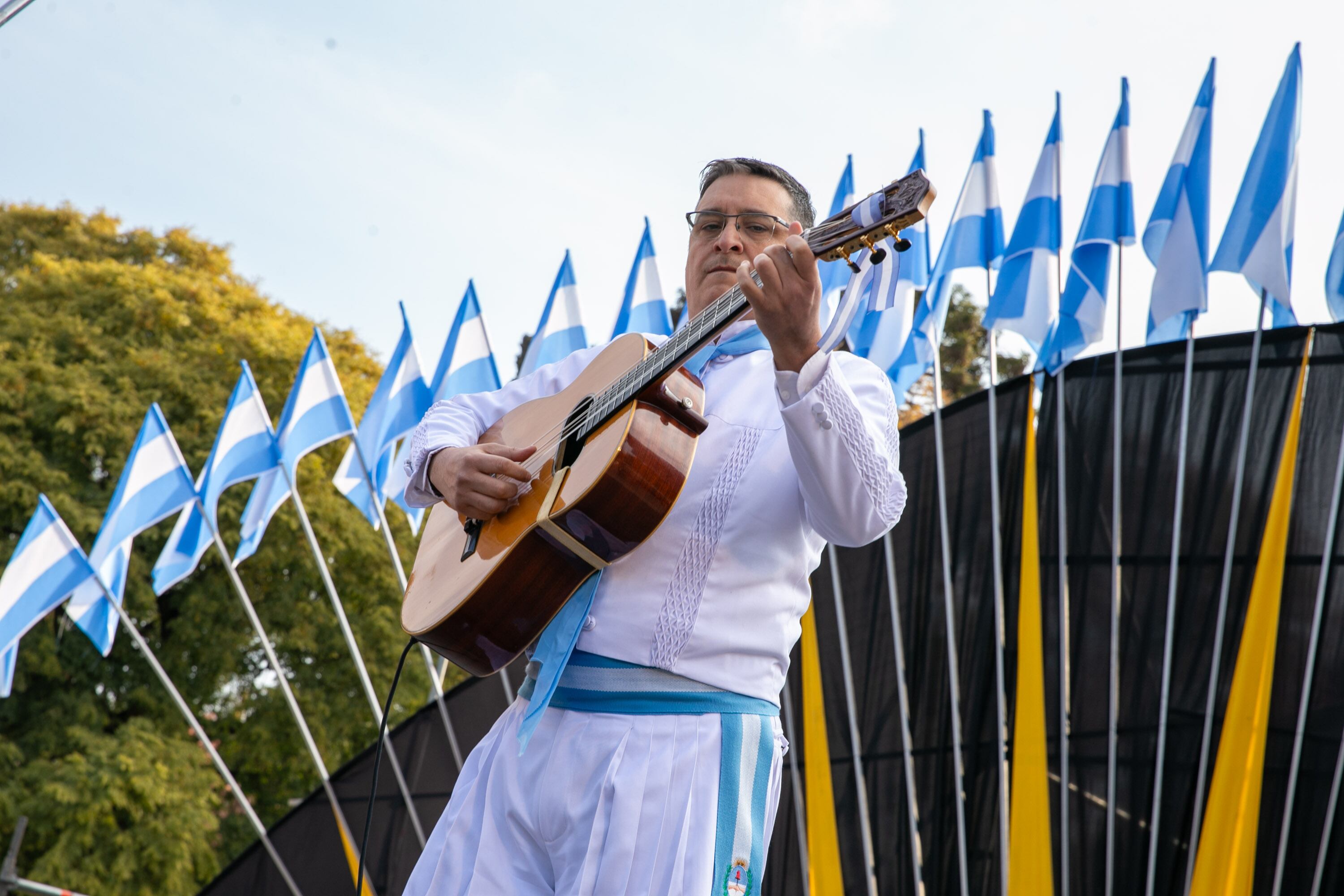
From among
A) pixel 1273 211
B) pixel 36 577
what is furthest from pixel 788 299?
pixel 36 577

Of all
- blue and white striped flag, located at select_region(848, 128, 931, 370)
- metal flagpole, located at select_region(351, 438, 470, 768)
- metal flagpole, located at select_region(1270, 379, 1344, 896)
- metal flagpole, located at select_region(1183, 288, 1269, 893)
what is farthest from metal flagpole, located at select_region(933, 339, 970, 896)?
metal flagpole, located at select_region(351, 438, 470, 768)

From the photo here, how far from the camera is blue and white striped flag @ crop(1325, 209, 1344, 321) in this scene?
5465mm

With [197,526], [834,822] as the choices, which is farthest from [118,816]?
[834,822]

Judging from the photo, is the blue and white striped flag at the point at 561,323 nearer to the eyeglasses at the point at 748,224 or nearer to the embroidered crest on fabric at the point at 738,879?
the eyeglasses at the point at 748,224

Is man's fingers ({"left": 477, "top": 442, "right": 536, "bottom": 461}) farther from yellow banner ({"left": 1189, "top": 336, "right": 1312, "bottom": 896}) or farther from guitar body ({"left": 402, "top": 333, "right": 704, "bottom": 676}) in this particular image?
yellow banner ({"left": 1189, "top": 336, "right": 1312, "bottom": 896})

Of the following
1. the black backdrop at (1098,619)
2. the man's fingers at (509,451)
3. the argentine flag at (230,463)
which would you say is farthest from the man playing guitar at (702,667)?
the argentine flag at (230,463)

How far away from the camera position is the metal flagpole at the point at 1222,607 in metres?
5.34

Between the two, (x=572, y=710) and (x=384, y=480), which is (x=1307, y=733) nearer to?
(x=572, y=710)

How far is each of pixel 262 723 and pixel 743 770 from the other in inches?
477

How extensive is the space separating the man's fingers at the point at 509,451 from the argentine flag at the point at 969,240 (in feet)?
15.4

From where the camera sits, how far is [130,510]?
7719mm

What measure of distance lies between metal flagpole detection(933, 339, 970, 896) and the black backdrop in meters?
0.05

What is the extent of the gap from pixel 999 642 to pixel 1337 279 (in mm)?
2256

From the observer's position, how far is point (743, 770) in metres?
1.90
